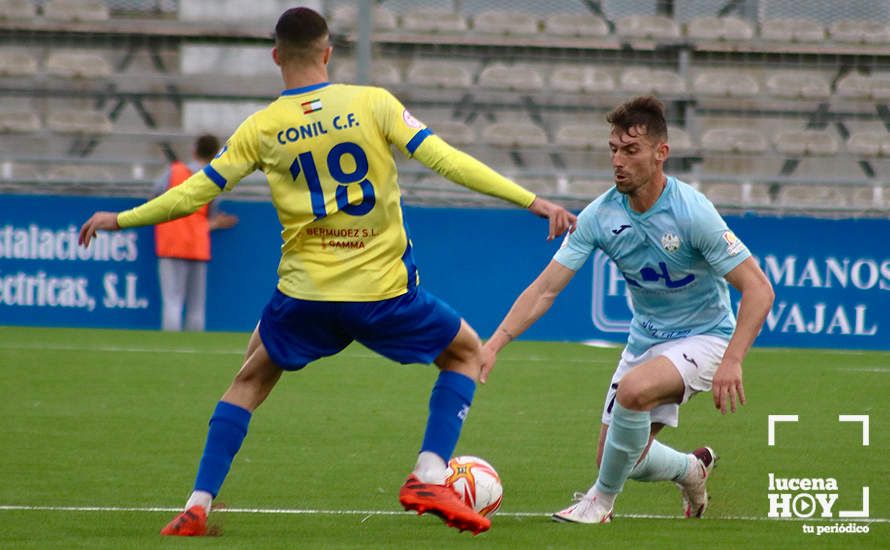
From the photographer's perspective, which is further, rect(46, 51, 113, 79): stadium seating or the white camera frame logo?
rect(46, 51, 113, 79): stadium seating

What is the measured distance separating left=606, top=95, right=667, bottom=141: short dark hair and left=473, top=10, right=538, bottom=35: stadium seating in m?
11.5

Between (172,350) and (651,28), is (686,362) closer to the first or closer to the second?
(172,350)

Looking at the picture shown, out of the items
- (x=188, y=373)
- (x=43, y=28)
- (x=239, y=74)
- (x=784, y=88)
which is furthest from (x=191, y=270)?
(x=784, y=88)

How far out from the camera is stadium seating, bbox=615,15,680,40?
641 inches

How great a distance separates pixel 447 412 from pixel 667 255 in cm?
108

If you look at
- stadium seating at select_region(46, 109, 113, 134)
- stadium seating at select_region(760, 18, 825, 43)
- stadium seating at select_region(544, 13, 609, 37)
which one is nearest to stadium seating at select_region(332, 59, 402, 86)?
stadium seating at select_region(544, 13, 609, 37)

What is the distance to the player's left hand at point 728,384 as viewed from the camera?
4.71m

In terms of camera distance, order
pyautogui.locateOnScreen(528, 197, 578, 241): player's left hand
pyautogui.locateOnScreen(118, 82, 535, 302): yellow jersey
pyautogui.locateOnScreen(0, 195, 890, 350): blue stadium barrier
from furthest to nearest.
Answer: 1. pyautogui.locateOnScreen(0, 195, 890, 350): blue stadium barrier
2. pyautogui.locateOnScreen(118, 82, 535, 302): yellow jersey
3. pyautogui.locateOnScreen(528, 197, 578, 241): player's left hand

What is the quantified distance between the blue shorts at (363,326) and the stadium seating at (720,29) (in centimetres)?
1210

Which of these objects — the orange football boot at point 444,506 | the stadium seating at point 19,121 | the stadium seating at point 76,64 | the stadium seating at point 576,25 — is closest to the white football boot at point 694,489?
the orange football boot at point 444,506

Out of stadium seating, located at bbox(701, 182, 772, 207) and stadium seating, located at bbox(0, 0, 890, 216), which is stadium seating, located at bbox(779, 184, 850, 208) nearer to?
stadium seating, located at bbox(701, 182, 772, 207)

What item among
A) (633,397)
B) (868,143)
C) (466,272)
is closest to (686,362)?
(633,397)

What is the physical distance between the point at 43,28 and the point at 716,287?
13278 mm

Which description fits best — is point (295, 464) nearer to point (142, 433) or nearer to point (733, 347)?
point (142, 433)
